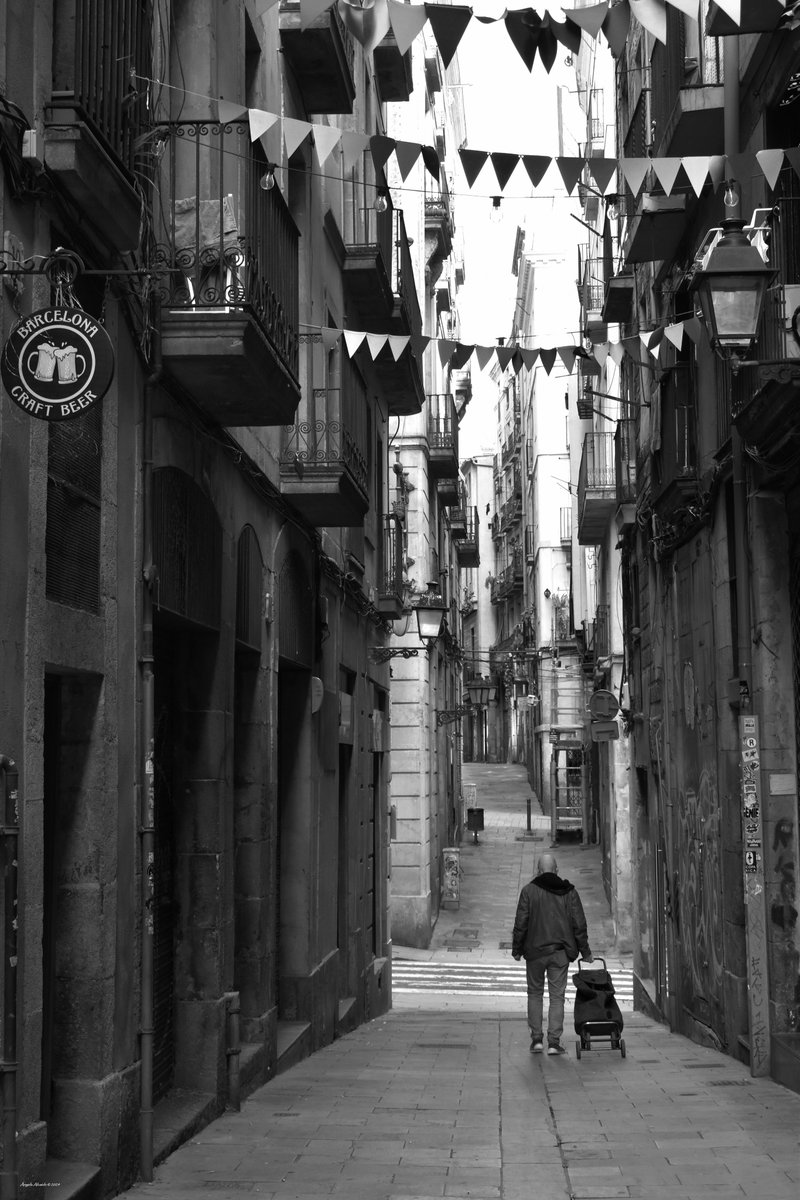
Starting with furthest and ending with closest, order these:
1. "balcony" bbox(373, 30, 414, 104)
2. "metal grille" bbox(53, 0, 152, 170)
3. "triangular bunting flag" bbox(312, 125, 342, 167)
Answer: "balcony" bbox(373, 30, 414, 104) < "triangular bunting flag" bbox(312, 125, 342, 167) < "metal grille" bbox(53, 0, 152, 170)

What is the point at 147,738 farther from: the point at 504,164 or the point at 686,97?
the point at 686,97

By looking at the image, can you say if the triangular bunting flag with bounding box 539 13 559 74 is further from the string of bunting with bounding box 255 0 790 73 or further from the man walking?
the man walking

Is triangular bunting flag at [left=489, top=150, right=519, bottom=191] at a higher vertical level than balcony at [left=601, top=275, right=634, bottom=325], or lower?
lower

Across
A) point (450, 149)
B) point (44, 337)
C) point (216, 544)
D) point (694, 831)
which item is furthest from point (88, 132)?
point (450, 149)

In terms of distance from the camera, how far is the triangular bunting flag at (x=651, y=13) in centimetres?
772

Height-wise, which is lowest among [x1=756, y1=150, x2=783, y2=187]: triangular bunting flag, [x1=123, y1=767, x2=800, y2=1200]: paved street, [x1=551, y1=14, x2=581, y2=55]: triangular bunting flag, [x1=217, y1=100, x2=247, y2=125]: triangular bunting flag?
[x1=123, y1=767, x2=800, y2=1200]: paved street

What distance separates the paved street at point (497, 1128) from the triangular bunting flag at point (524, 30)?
5.87 meters

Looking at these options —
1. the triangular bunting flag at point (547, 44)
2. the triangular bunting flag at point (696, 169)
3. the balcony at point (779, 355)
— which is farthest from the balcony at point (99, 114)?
the balcony at point (779, 355)

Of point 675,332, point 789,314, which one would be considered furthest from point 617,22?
point 675,332

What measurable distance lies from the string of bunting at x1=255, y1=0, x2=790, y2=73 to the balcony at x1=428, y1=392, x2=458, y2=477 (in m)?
22.7

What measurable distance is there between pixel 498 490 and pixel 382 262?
200 feet

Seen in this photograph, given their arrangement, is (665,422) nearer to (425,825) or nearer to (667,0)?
(667,0)

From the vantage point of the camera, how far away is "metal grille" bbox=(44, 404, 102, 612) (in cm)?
672

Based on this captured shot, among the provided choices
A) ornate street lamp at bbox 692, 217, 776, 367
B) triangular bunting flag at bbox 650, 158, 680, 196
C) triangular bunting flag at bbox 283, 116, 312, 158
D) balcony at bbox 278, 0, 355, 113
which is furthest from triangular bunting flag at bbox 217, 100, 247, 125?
balcony at bbox 278, 0, 355, 113
